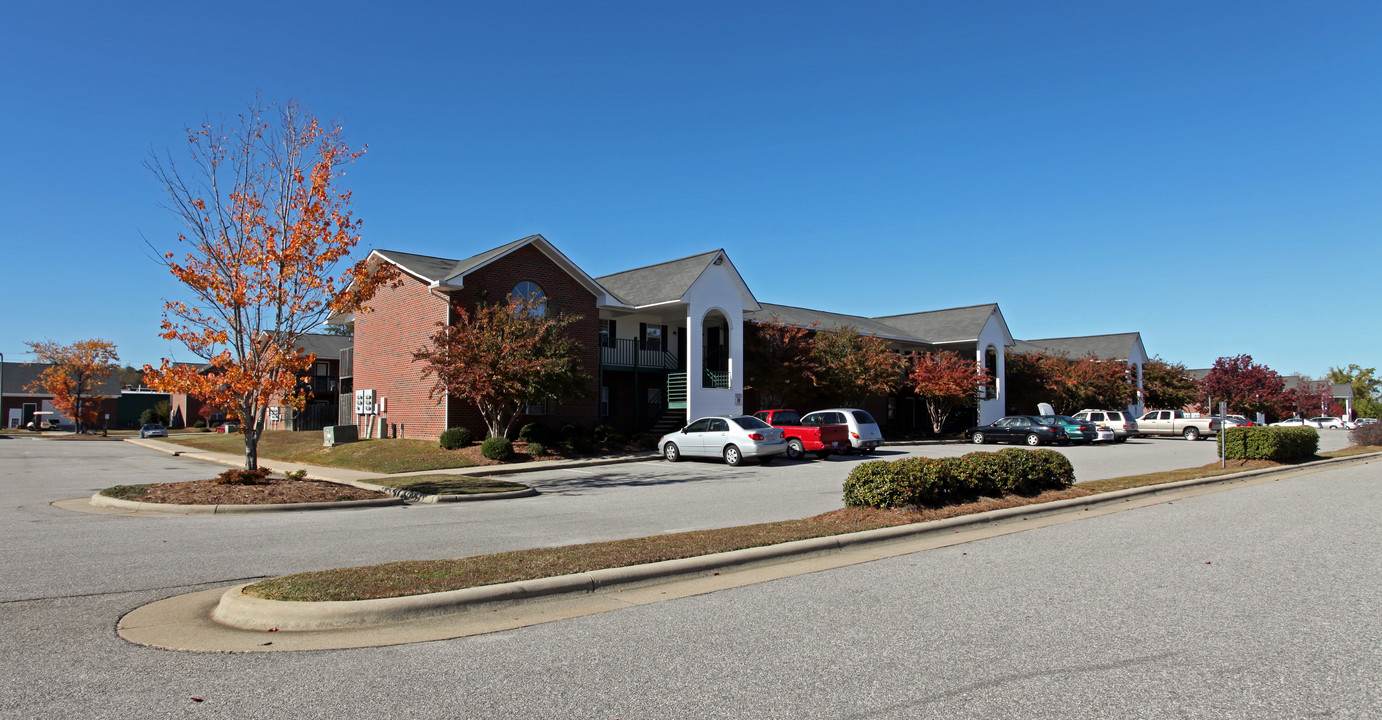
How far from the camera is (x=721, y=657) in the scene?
5.44m

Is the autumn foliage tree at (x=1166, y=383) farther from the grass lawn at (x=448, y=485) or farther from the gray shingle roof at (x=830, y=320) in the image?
the grass lawn at (x=448, y=485)

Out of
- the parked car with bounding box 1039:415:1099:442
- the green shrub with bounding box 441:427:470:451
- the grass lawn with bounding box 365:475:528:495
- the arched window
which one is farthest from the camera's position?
the parked car with bounding box 1039:415:1099:442

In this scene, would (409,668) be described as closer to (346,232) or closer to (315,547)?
(315,547)

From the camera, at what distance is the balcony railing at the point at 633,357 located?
104ft

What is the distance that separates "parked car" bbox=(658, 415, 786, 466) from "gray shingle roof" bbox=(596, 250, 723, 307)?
7.42 meters

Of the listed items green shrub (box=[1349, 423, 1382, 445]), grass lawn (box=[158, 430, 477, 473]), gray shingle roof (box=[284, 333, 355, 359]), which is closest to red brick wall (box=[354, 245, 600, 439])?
grass lawn (box=[158, 430, 477, 473])

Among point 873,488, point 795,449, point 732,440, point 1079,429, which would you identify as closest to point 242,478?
point 873,488

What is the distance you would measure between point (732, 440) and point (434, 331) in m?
10.4

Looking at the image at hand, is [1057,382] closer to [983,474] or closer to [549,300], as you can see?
[549,300]

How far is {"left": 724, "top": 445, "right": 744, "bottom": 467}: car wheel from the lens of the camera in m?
23.4

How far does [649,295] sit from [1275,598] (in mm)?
26731

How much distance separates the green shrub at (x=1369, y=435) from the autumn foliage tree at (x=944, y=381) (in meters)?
15.1

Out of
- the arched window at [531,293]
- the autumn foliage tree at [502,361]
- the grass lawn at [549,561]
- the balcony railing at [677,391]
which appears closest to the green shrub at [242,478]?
the autumn foliage tree at [502,361]

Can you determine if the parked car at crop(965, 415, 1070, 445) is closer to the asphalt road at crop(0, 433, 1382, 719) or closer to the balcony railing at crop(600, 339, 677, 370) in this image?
the balcony railing at crop(600, 339, 677, 370)
